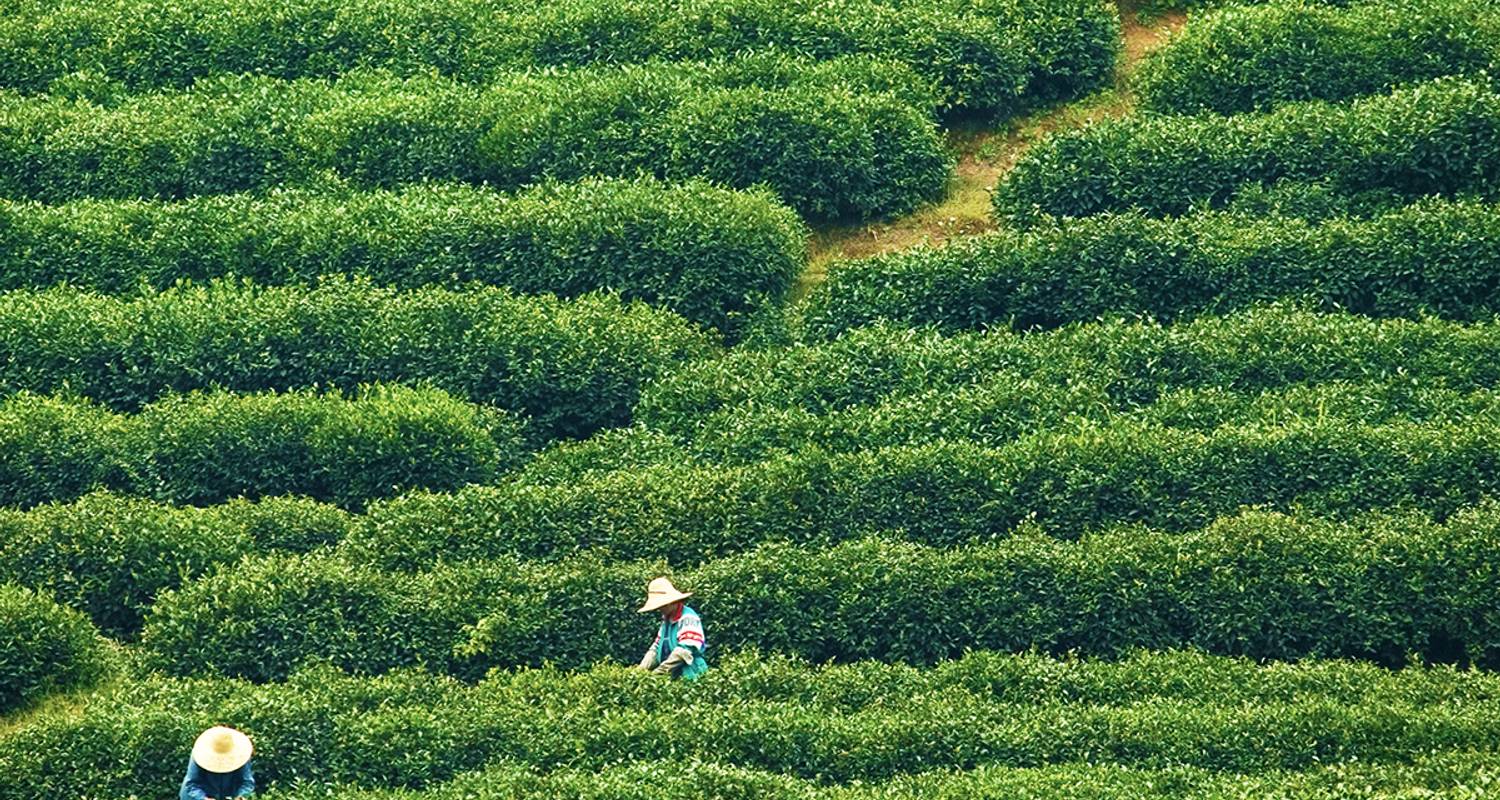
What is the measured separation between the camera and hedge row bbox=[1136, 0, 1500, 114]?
117 ft

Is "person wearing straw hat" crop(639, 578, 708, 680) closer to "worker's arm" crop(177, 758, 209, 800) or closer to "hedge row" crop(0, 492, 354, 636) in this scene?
"worker's arm" crop(177, 758, 209, 800)

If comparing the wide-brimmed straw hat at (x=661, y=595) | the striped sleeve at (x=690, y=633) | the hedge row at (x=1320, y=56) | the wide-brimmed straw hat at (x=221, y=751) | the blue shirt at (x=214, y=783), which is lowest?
the striped sleeve at (x=690, y=633)

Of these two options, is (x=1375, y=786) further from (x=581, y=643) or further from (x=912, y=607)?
(x=581, y=643)

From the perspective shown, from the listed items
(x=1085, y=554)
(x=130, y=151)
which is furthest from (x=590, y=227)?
(x=1085, y=554)

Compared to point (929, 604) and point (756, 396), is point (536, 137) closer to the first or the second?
point (756, 396)

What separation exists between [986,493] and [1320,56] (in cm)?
1104

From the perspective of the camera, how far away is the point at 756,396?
3091 cm

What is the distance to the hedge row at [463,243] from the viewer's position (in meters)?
33.4

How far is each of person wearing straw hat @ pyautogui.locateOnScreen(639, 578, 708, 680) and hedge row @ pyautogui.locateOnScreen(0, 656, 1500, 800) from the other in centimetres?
35

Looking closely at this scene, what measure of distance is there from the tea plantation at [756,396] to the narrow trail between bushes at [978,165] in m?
0.08

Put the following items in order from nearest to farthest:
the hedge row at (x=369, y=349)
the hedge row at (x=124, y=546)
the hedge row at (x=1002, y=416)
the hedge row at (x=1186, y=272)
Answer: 1. the hedge row at (x=124, y=546)
2. the hedge row at (x=1002, y=416)
3. the hedge row at (x=1186, y=272)
4. the hedge row at (x=369, y=349)

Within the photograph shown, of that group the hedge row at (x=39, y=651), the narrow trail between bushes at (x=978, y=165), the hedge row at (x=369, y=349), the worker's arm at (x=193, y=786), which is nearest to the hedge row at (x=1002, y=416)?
the hedge row at (x=369, y=349)

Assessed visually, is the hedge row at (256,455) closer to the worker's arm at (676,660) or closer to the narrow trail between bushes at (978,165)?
the worker's arm at (676,660)

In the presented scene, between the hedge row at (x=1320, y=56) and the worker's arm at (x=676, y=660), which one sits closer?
the worker's arm at (x=676, y=660)
